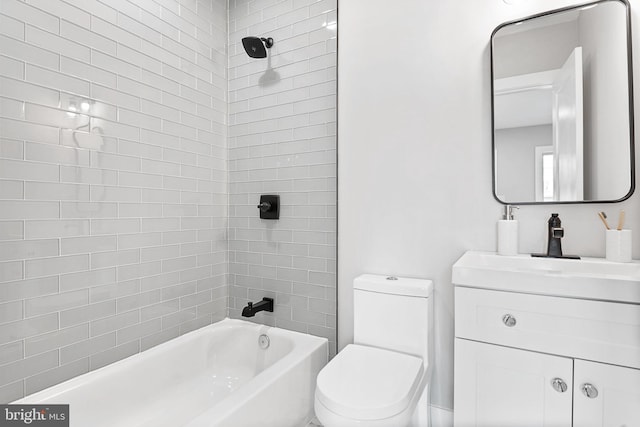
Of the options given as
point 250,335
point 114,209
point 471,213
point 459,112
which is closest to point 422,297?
point 471,213

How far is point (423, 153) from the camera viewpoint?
1.80 m

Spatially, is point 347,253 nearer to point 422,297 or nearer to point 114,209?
point 422,297

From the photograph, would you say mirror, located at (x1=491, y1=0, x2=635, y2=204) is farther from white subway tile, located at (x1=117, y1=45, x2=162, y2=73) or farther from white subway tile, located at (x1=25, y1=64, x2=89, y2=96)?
white subway tile, located at (x1=25, y1=64, x2=89, y2=96)

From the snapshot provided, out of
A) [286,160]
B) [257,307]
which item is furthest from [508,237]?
[257,307]

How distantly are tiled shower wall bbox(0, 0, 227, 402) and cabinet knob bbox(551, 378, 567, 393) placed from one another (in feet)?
6.24

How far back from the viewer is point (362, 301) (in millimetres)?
1762

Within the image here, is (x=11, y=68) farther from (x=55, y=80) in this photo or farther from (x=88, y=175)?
(x=88, y=175)

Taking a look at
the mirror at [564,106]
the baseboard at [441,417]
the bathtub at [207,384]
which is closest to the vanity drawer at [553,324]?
the mirror at [564,106]

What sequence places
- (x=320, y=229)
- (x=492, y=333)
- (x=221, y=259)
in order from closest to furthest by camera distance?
(x=492, y=333) → (x=320, y=229) → (x=221, y=259)

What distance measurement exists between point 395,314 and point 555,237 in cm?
76

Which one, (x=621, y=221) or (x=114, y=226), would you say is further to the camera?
(x=114, y=226)

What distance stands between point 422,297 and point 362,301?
30cm

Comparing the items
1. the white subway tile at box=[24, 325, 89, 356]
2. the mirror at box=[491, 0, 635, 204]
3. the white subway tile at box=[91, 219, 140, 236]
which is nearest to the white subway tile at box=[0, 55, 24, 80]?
the white subway tile at box=[91, 219, 140, 236]

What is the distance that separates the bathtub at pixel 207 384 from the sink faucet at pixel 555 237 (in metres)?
1.25
